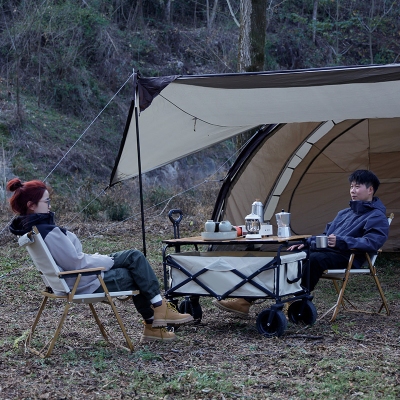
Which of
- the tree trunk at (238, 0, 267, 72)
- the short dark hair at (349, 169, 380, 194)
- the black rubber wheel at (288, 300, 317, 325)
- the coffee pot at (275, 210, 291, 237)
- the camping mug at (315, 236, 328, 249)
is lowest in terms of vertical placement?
the black rubber wheel at (288, 300, 317, 325)

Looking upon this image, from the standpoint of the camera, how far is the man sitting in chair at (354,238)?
4.68 metres

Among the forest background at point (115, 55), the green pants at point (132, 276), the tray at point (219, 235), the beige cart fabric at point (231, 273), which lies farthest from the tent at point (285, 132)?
the green pants at point (132, 276)

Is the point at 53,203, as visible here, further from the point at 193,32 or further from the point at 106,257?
the point at 193,32

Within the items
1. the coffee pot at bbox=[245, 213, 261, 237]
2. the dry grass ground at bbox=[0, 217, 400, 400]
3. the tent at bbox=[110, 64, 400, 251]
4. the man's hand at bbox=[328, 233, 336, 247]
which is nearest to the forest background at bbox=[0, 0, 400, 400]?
the dry grass ground at bbox=[0, 217, 400, 400]

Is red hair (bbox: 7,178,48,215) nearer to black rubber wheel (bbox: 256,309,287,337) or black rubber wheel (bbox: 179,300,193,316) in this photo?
black rubber wheel (bbox: 179,300,193,316)

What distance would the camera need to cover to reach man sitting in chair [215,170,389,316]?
4.68 metres

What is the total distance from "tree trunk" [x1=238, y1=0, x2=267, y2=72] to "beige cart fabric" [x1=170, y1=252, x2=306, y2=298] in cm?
406

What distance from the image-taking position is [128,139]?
545cm

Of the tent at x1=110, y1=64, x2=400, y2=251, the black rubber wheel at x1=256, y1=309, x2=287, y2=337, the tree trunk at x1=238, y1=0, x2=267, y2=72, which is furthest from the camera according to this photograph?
the tree trunk at x1=238, y1=0, x2=267, y2=72

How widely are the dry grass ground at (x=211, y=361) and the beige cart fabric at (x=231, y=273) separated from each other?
28 centimetres

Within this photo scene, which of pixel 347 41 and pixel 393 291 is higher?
pixel 347 41

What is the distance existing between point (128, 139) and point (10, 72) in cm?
935

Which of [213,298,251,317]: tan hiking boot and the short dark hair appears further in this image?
the short dark hair

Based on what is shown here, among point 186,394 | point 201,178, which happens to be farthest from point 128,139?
point 201,178
